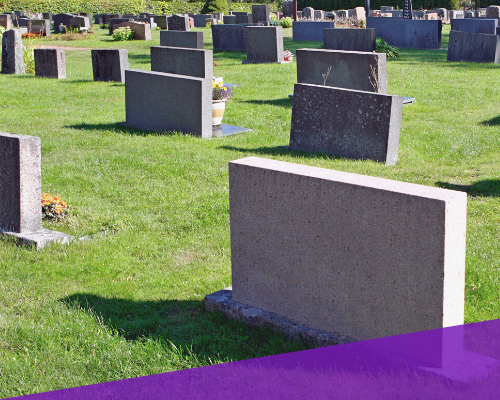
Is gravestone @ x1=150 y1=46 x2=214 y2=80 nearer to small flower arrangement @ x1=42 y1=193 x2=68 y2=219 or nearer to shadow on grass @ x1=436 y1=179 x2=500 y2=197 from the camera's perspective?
shadow on grass @ x1=436 y1=179 x2=500 y2=197

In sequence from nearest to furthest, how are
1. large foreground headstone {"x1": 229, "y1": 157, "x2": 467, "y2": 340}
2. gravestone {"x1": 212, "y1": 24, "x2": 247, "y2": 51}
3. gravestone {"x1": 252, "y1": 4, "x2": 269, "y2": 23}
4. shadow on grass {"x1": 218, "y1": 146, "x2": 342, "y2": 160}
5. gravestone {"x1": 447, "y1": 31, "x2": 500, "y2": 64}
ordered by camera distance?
1. large foreground headstone {"x1": 229, "y1": 157, "x2": 467, "y2": 340}
2. shadow on grass {"x1": 218, "y1": 146, "x2": 342, "y2": 160}
3. gravestone {"x1": 447, "y1": 31, "x2": 500, "y2": 64}
4. gravestone {"x1": 212, "y1": 24, "x2": 247, "y2": 51}
5. gravestone {"x1": 252, "y1": 4, "x2": 269, "y2": 23}

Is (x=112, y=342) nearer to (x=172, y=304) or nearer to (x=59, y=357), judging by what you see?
(x=59, y=357)

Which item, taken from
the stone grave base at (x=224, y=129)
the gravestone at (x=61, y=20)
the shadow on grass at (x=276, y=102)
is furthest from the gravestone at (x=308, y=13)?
the stone grave base at (x=224, y=129)

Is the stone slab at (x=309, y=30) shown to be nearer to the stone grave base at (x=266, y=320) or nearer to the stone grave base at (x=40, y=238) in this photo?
the stone grave base at (x=40, y=238)

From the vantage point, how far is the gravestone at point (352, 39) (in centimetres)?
1706

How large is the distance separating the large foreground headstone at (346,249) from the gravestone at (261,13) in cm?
3075

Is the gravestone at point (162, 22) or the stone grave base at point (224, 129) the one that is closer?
the stone grave base at point (224, 129)

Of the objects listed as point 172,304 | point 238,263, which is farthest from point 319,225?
point 172,304

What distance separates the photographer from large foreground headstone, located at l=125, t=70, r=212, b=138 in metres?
9.66

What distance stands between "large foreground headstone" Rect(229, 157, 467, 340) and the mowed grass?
334 mm

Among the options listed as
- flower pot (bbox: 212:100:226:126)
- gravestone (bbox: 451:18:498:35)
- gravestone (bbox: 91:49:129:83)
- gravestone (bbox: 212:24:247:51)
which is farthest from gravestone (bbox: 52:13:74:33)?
flower pot (bbox: 212:100:226:126)

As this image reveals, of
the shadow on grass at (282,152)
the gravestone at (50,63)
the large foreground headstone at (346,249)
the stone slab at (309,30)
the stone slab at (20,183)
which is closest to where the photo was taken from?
the large foreground headstone at (346,249)

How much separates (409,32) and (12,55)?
578 inches

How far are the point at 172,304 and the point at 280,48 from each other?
1611cm
